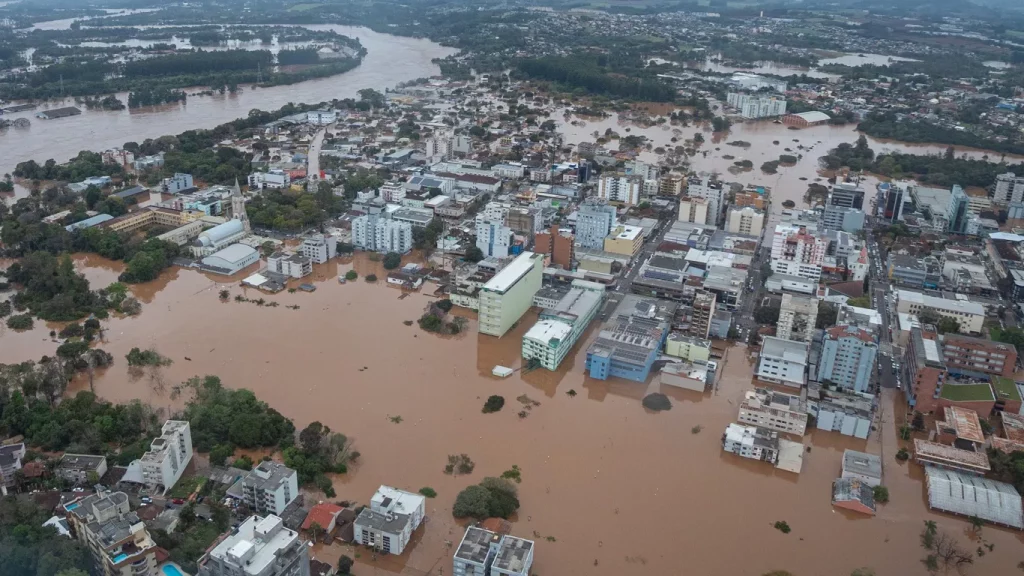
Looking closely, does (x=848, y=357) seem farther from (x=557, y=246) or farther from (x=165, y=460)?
(x=165, y=460)

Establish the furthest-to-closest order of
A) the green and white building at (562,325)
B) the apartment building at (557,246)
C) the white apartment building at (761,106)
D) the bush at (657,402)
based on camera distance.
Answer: the white apartment building at (761,106) < the apartment building at (557,246) < the green and white building at (562,325) < the bush at (657,402)

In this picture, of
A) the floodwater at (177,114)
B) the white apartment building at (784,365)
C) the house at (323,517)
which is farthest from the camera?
the floodwater at (177,114)

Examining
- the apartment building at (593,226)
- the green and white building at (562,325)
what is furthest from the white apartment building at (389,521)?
the apartment building at (593,226)

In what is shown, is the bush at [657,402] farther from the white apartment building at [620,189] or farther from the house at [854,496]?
the white apartment building at [620,189]

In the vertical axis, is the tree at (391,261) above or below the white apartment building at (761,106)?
below

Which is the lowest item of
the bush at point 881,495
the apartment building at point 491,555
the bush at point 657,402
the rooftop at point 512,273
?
the bush at point 657,402

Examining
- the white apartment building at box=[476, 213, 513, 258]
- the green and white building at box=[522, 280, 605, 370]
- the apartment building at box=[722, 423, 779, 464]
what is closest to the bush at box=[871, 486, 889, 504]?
the apartment building at box=[722, 423, 779, 464]

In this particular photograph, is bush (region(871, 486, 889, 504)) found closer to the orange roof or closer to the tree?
the orange roof

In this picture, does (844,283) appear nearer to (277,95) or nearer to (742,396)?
(742,396)
